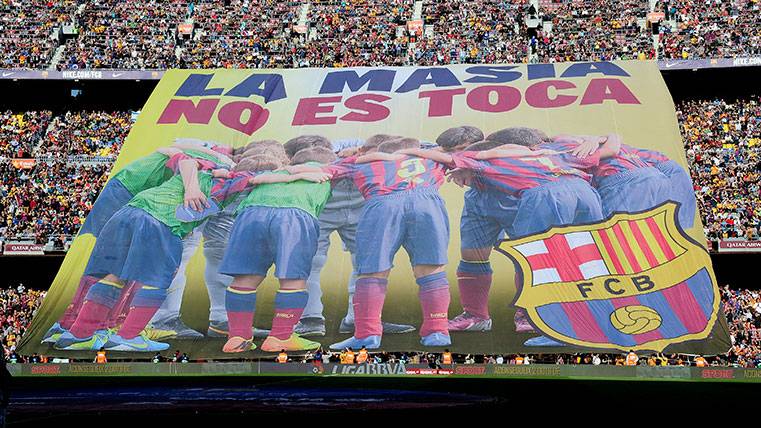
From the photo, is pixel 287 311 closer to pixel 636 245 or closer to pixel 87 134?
pixel 636 245

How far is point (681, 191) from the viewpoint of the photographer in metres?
35.0

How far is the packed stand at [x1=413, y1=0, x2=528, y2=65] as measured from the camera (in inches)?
1900

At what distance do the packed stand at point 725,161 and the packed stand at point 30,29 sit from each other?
30.3 meters

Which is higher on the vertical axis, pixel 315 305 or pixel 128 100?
pixel 128 100

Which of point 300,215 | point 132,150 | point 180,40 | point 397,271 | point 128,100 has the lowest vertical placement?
point 397,271

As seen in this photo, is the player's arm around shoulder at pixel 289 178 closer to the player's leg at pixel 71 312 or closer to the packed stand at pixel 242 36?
the player's leg at pixel 71 312

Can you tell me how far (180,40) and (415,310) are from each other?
961 inches

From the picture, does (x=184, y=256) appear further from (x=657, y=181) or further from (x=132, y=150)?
Result: (x=657, y=181)

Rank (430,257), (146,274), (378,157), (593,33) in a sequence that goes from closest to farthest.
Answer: (430,257)
(146,274)
(378,157)
(593,33)

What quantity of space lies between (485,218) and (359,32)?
18744mm

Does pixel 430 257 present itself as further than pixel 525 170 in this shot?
No

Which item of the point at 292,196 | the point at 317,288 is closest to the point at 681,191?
the point at 317,288

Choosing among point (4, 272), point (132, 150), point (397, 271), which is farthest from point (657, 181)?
point (4, 272)

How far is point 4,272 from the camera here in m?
41.2
